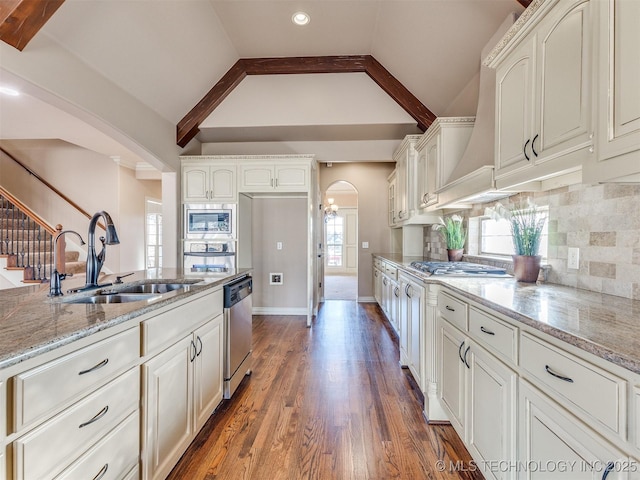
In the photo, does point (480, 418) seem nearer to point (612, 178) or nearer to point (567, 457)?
point (567, 457)

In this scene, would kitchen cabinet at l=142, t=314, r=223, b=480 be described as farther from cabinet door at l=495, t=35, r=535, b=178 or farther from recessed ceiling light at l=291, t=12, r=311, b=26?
recessed ceiling light at l=291, t=12, r=311, b=26

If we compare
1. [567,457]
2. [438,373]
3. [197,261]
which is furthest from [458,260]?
[197,261]

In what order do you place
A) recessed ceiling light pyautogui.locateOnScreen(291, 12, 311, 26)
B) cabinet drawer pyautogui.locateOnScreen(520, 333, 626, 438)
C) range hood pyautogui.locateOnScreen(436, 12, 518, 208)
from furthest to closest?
recessed ceiling light pyautogui.locateOnScreen(291, 12, 311, 26), range hood pyautogui.locateOnScreen(436, 12, 518, 208), cabinet drawer pyautogui.locateOnScreen(520, 333, 626, 438)

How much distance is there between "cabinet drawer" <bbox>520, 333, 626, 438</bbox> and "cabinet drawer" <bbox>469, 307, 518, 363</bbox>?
0.24 ft

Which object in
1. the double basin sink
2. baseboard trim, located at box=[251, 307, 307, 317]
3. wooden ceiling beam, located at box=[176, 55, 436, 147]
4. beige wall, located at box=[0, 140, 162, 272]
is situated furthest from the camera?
beige wall, located at box=[0, 140, 162, 272]

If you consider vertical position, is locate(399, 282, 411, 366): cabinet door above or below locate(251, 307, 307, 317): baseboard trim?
above

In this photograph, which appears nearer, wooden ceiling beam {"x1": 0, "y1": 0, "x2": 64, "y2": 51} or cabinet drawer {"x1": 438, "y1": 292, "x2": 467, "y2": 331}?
cabinet drawer {"x1": 438, "y1": 292, "x2": 467, "y2": 331}

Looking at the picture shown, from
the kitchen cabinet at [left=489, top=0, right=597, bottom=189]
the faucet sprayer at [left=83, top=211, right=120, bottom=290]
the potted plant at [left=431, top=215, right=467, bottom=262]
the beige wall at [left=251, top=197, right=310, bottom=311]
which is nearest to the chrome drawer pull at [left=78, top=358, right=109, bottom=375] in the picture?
the faucet sprayer at [left=83, top=211, right=120, bottom=290]

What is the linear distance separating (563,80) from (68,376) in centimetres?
214

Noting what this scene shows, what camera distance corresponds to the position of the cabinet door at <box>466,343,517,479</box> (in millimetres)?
1172

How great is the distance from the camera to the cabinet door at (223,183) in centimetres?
418

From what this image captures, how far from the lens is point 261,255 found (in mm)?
4863

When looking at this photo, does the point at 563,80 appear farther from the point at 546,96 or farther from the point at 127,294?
the point at 127,294

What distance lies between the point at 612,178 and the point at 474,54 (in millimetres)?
2326
